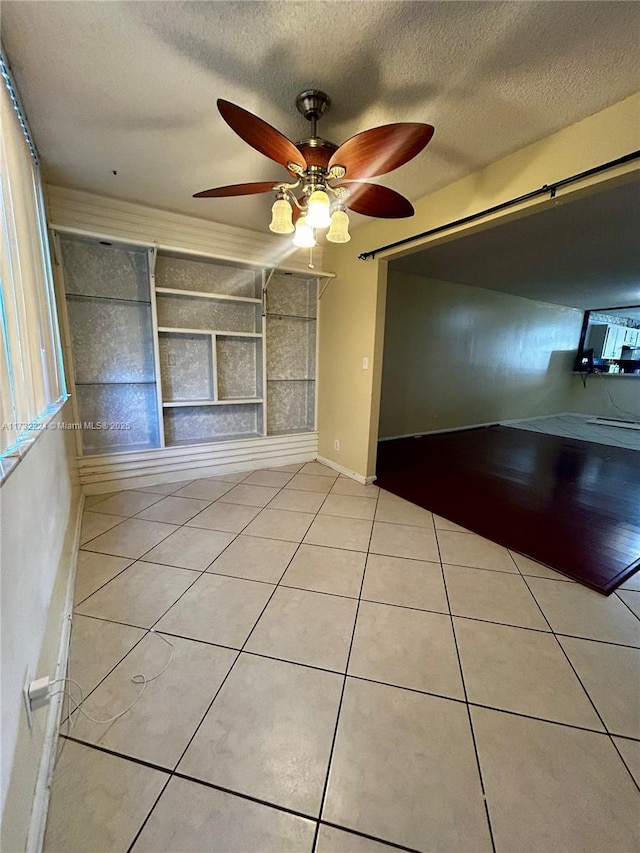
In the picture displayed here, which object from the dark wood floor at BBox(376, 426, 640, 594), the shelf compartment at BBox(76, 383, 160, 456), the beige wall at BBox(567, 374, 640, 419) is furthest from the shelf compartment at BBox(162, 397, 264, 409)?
the beige wall at BBox(567, 374, 640, 419)

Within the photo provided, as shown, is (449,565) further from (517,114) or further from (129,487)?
(129,487)

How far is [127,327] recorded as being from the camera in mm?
2789

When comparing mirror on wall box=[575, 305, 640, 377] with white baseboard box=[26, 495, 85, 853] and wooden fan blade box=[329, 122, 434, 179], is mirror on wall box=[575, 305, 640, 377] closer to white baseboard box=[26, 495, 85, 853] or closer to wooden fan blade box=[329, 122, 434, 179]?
wooden fan blade box=[329, 122, 434, 179]

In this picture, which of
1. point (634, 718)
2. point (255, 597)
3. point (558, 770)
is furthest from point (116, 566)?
point (634, 718)

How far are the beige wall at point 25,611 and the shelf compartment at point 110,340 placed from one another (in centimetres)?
139

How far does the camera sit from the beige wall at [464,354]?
4.65 m

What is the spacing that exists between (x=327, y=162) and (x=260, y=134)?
389 mm

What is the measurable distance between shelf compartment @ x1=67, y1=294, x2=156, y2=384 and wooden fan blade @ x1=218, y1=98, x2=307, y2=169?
6.33ft

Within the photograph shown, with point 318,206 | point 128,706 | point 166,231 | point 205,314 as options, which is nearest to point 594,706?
point 128,706

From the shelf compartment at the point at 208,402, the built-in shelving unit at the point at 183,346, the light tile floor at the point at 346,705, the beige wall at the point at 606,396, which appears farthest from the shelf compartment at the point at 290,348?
the beige wall at the point at 606,396

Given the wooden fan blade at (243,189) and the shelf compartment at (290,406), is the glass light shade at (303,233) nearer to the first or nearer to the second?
the wooden fan blade at (243,189)

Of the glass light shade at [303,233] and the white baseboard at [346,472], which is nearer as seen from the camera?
the glass light shade at [303,233]

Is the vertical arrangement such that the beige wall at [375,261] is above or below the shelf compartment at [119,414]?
above

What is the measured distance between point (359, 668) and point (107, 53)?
2.58 m
